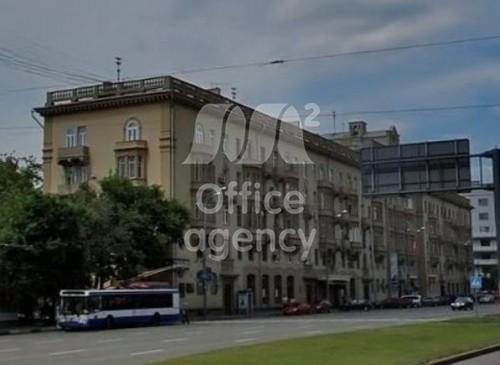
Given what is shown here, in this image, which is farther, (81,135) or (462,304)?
(462,304)

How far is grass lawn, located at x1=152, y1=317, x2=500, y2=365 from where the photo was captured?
20.6 metres

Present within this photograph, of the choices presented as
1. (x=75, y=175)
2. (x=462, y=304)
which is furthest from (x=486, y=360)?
(x=462, y=304)

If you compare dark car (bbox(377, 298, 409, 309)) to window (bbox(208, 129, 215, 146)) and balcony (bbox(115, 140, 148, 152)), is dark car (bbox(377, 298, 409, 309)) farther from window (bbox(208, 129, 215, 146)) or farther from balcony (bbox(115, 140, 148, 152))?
balcony (bbox(115, 140, 148, 152))

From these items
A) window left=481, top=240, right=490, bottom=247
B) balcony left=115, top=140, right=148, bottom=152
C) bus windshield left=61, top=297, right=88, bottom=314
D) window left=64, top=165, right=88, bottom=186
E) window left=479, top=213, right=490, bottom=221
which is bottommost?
bus windshield left=61, top=297, right=88, bottom=314

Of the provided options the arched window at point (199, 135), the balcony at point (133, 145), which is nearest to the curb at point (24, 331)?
the balcony at point (133, 145)

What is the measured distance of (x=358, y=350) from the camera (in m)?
24.0

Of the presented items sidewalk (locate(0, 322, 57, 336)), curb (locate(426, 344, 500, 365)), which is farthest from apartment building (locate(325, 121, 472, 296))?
curb (locate(426, 344, 500, 365))

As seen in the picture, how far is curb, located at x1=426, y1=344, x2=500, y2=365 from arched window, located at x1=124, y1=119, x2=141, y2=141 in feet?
147

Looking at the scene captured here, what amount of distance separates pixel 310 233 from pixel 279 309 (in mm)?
11799

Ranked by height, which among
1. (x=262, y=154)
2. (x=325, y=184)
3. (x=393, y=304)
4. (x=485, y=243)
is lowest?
(x=393, y=304)

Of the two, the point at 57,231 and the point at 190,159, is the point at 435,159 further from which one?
the point at 190,159

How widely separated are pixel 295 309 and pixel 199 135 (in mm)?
16834

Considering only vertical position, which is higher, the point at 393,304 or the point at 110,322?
the point at 110,322

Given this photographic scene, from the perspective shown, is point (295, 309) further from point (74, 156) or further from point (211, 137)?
point (74, 156)
